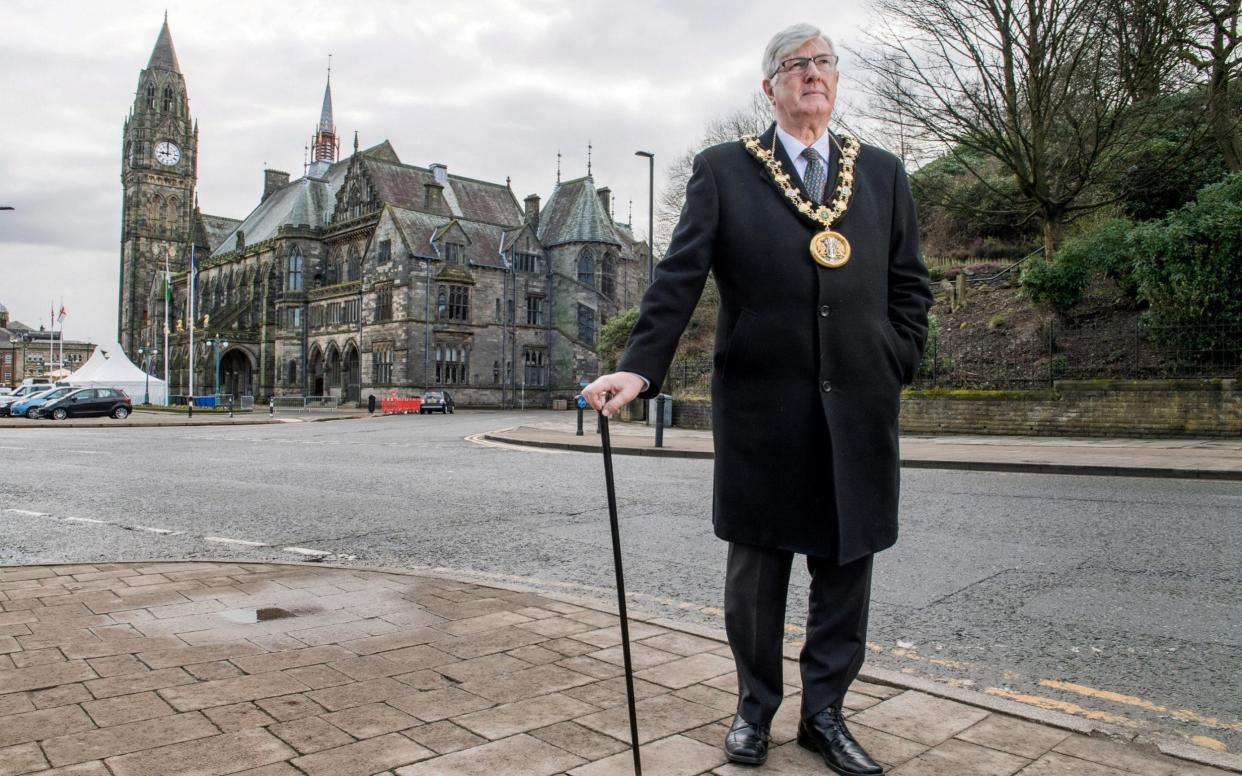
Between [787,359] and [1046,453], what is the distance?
43.4 ft

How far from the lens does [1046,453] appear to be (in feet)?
47.5

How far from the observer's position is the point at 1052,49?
67.6ft

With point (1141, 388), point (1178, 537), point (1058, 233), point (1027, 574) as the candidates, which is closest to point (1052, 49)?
point (1058, 233)

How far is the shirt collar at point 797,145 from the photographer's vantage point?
10.0ft

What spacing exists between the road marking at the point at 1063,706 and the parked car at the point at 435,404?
44.3 meters

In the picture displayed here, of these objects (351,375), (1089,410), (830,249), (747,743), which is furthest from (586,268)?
(747,743)

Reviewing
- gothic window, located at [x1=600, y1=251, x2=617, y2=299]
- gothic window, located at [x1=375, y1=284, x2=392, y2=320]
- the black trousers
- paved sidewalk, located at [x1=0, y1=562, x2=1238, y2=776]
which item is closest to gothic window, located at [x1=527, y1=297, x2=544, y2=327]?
gothic window, located at [x1=600, y1=251, x2=617, y2=299]

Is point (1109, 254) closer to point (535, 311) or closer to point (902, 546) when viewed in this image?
point (902, 546)

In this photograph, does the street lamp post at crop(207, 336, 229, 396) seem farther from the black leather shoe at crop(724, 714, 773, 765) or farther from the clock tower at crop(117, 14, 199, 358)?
the black leather shoe at crop(724, 714, 773, 765)

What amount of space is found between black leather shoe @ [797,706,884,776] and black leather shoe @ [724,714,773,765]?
0.14 meters

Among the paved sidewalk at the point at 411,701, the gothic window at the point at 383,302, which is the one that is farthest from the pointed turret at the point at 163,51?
the paved sidewalk at the point at 411,701

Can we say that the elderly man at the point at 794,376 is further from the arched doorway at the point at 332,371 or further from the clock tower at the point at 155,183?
the clock tower at the point at 155,183

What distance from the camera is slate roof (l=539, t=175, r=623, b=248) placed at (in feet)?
193

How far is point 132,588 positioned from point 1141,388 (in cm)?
1759
